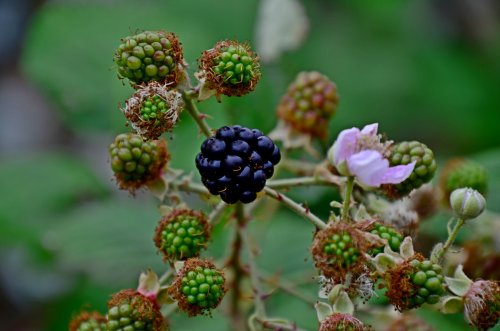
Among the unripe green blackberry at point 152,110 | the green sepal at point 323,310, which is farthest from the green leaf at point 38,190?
the green sepal at point 323,310

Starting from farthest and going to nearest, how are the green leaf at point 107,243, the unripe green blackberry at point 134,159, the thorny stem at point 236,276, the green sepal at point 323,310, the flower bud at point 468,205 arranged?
1. the green leaf at point 107,243
2. the thorny stem at point 236,276
3. the unripe green blackberry at point 134,159
4. the flower bud at point 468,205
5. the green sepal at point 323,310

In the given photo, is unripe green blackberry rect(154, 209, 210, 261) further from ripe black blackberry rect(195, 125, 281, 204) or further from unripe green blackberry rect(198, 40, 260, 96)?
unripe green blackberry rect(198, 40, 260, 96)

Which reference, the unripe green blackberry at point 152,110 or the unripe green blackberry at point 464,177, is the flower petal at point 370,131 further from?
the unripe green blackberry at point 464,177

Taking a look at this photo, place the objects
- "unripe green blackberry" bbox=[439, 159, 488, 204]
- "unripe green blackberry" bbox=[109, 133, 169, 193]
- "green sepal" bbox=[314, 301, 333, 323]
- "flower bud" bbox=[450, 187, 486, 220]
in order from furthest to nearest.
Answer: "unripe green blackberry" bbox=[439, 159, 488, 204] < "unripe green blackberry" bbox=[109, 133, 169, 193] < "flower bud" bbox=[450, 187, 486, 220] < "green sepal" bbox=[314, 301, 333, 323]

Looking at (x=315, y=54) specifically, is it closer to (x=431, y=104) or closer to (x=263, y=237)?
(x=431, y=104)

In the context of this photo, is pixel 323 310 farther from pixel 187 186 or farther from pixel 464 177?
pixel 464 177

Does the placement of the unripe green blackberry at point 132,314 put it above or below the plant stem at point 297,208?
below

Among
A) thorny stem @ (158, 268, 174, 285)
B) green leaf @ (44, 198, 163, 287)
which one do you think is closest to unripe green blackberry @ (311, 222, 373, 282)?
thorny stem @ (158, 268, 174, 285)
